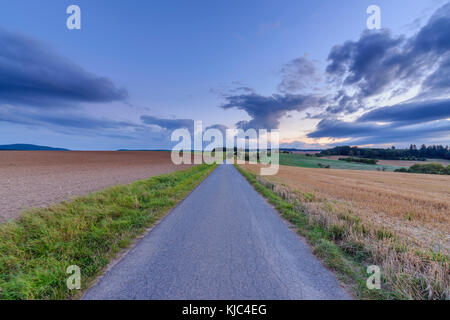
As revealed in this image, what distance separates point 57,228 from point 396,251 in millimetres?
7916

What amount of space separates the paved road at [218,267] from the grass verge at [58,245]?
0.44 m

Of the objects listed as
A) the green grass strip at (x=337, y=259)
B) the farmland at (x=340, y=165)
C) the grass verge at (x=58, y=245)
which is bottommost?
the farmland at (x=340, y=165)

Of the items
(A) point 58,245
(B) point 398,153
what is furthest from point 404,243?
(B) point 398,153

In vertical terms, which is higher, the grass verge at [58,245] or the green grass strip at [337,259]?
the grass verge at [58,245]

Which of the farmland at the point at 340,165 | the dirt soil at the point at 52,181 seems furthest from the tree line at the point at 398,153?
the dirt soil at the point at 52,181

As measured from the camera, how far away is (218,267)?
3.01m

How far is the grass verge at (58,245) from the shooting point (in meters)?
2.43

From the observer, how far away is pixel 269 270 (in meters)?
2.99

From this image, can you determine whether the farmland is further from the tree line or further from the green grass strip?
the green grass strip

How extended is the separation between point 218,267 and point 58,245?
3.44 metres

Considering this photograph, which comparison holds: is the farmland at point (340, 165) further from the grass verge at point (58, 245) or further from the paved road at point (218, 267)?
the grass verge at point (58, 245)

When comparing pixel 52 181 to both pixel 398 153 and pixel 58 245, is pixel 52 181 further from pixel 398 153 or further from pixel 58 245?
pixel 398 153
